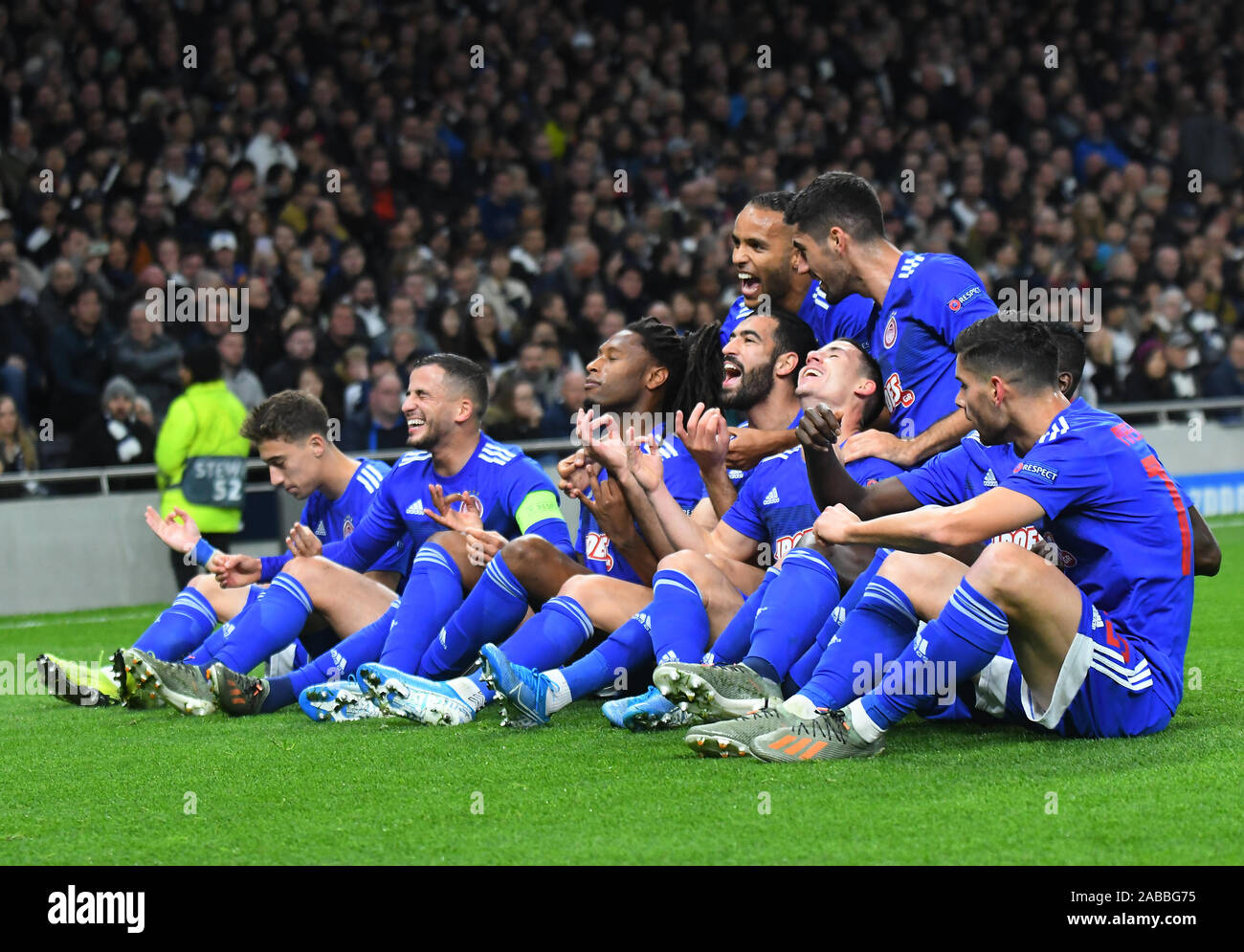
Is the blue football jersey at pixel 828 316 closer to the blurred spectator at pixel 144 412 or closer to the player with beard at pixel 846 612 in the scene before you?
the player with beard at pixel 846 612

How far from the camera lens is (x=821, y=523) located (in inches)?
169

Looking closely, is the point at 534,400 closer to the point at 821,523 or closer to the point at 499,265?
the point at 499,265

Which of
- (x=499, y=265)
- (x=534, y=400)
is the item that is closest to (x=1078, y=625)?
(x=534, y=400)

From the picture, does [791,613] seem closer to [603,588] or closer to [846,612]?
[846,612]

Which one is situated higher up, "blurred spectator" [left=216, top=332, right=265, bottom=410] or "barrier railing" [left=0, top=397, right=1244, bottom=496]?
"blurred spectator" [left=216, top=332, right=265, bottom=410]

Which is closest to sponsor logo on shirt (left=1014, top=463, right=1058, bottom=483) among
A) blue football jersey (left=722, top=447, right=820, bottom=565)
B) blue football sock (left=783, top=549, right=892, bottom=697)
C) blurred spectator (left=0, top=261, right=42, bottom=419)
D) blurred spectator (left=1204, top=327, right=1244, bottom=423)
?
blue football sock (left=783, top=549, right=892, bottom=697)

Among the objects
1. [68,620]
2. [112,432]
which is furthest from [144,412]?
[68,620]

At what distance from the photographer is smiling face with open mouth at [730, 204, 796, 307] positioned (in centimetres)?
607

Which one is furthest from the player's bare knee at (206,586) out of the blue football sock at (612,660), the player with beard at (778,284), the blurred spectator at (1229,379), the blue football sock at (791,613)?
the blurred spectator at (1229,379)

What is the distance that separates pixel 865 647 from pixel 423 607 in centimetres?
179

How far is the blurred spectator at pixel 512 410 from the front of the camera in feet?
36.0

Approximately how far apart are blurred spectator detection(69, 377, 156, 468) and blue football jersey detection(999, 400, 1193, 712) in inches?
300

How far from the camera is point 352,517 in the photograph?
264 inches

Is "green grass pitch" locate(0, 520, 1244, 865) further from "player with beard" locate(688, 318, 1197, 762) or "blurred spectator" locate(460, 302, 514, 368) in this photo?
"blurred spectator" locate(460, 302, 514, 368)
